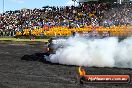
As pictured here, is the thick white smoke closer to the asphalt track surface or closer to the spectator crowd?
the asphalt track surface

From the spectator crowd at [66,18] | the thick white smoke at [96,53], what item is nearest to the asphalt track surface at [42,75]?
the thick white smoke at [96,53]

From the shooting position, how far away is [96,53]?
1533 cm

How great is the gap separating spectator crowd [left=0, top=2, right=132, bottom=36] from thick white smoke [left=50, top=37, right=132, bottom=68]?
60.1ft

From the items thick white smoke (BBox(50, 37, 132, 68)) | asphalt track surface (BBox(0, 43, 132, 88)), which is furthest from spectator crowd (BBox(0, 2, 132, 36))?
asphalt track surface (BBox(0, 43, 132, 88))

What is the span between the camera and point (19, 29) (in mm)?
40969

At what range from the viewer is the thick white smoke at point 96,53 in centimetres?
1489

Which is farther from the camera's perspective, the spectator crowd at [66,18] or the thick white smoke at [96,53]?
the spectator crowd at [66,18]

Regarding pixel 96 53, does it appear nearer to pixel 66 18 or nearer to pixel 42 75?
pixel 42 75

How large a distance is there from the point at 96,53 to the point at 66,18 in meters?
26.2

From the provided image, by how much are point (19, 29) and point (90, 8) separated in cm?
934

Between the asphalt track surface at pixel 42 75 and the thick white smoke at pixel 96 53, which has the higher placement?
the thick white smoke at pixel 96 53

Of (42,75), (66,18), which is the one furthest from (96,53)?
(66,18)

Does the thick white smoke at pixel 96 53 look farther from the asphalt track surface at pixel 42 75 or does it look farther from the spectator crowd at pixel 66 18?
the spectator crowd at pixel 66 18

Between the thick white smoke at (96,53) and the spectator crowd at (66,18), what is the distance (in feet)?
60.1
